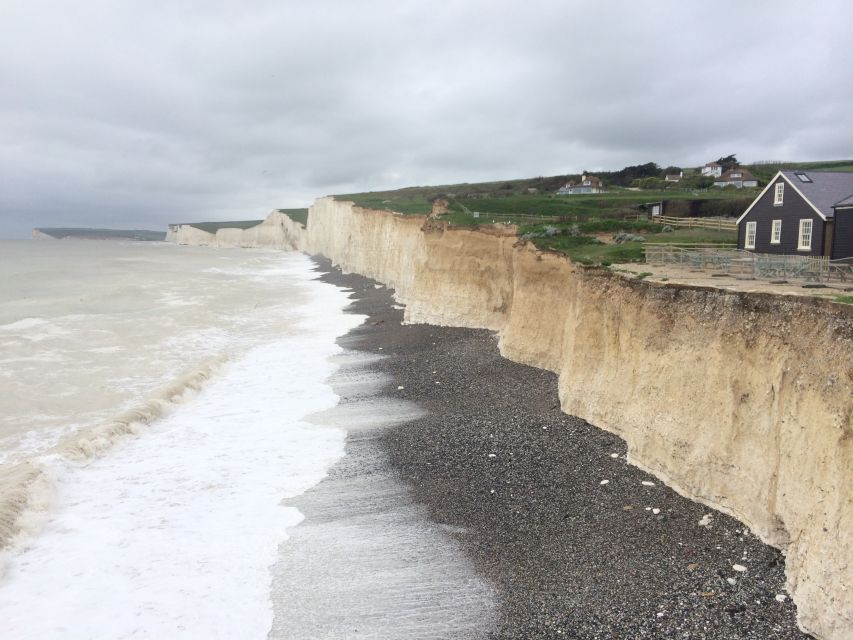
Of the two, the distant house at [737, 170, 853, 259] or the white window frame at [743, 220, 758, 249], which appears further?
the white window frame at [743, 220, 758, 249]

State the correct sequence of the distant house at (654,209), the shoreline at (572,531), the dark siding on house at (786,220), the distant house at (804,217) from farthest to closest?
the distant house at (654,209), the dark siding on house at (786,220), the distant house at (804,217), the shoreline at (572,531)

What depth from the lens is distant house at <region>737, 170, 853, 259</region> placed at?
701 inches

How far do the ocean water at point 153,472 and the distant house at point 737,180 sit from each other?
43078mm

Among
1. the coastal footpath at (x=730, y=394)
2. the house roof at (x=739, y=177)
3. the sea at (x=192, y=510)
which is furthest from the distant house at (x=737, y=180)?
the sea at (x=192, y=510)

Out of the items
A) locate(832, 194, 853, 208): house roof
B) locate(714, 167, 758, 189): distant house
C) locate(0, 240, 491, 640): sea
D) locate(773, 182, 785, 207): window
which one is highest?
locate(714, 167, 758, 189): distant house

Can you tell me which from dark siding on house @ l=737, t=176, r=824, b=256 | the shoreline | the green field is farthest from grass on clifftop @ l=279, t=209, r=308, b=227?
the shoreline

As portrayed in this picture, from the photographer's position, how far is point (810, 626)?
288 inches

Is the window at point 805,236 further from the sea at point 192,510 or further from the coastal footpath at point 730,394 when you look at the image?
the sea at point 192,510

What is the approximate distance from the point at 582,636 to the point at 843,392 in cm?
492

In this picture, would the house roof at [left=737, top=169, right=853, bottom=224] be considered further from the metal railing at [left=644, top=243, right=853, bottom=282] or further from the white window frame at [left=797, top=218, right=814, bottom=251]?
the metal railing at [left=644, top=243, right=853, bottom=282]

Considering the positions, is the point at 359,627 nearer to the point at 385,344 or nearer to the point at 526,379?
the point at 526,379

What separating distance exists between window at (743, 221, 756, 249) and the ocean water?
17.1m

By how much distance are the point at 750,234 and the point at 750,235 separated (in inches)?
1.6

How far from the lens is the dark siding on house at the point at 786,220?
755 inches
